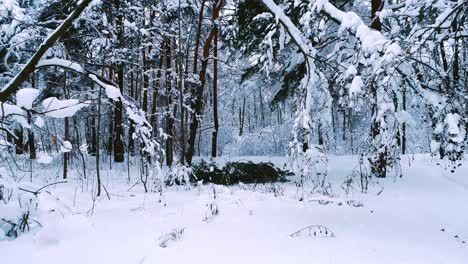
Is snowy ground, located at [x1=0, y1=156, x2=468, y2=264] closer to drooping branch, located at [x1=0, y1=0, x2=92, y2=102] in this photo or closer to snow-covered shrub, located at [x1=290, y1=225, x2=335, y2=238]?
snow-covered shrub, located at [x1=290, y1=225, x2=335, y2=238]

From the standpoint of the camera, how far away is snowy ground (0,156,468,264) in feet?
9.65

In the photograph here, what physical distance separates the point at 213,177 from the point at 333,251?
6007 millimetres

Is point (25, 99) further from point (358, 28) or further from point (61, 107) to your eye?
point (358, 28)

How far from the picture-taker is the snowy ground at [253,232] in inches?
116

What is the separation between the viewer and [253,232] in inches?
143

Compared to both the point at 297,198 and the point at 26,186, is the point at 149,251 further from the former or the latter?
the point at 297,198

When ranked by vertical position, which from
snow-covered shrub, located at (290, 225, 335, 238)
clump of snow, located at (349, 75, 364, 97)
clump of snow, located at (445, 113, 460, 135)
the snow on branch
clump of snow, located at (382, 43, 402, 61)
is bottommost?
snow-covered shrub, located at (290, 225, 335, 238)

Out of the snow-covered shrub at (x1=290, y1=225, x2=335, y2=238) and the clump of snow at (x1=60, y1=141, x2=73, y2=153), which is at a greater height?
the clump of snow at (x1=60, y1=141, x2=73, y2=153)

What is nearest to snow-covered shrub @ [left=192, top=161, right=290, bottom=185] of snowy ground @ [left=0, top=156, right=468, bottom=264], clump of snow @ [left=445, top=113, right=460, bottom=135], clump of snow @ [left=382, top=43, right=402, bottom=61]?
snowy ground @ [left=0, top=156, right=468, bottom=264]

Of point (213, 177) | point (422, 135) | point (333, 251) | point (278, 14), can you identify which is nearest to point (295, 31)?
point (278, 14)

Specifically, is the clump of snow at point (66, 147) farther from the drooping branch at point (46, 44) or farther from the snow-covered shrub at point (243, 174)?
the snow-covered shrub at point (243, 174)

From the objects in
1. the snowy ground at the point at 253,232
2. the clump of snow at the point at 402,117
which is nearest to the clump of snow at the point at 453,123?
the clump of snow at the point at 402,117

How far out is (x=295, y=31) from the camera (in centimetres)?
324

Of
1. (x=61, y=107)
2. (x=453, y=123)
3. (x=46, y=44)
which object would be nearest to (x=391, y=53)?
(x=453, y=123)
